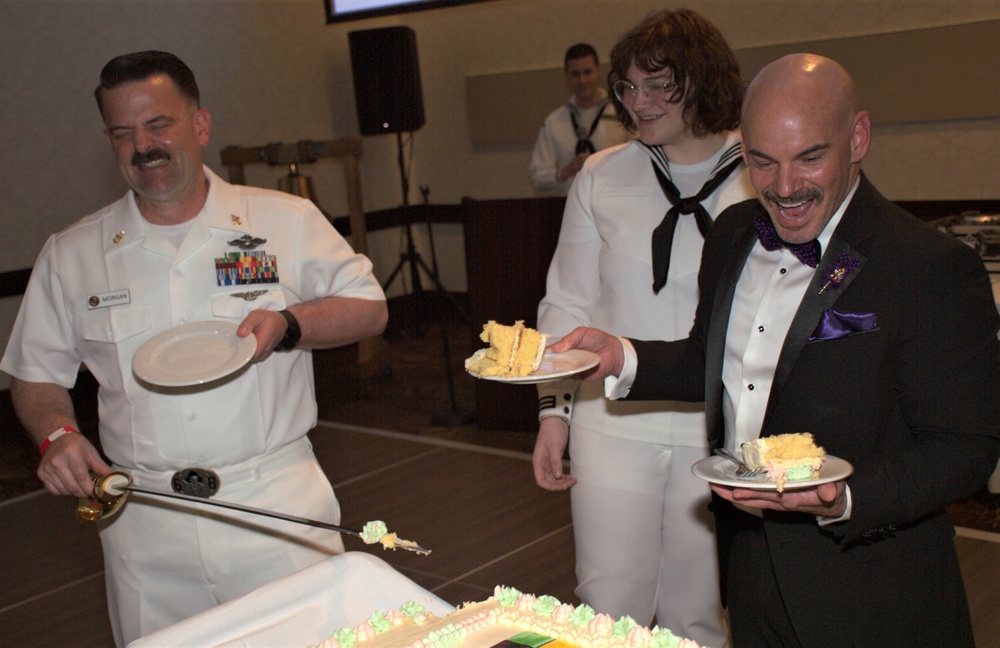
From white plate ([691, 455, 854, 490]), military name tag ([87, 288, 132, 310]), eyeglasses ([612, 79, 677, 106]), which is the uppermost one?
eyeglasses ([612, 79, 677, 106])

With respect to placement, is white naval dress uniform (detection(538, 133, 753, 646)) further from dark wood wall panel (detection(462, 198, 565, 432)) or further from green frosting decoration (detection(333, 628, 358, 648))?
dark wood wall panel (detection(462, 198, 565, 432))

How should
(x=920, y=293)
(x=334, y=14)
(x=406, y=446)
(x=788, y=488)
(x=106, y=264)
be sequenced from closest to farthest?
1. (x=788, y=488)
2. (x=920, y=293)
3. (x=106, y=264)
4. (x=406, y=446)
5. (x=334, y=14)

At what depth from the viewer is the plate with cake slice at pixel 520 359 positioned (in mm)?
1810

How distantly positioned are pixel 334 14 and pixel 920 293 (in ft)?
21.4

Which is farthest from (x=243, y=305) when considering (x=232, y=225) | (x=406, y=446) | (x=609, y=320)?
(x=406, y=446)

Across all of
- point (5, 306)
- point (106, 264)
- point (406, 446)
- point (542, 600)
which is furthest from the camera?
point (5, 306)

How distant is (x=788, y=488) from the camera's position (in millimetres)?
1457

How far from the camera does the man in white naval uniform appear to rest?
7.29ft

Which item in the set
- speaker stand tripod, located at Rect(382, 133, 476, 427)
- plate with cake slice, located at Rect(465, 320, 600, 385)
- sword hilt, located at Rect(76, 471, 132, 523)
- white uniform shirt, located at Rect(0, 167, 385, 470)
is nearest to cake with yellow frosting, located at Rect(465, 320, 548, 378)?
plate with cake slice, located at Rect(465, 320, 600, 385)

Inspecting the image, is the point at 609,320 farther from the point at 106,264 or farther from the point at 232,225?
the point at 106,264

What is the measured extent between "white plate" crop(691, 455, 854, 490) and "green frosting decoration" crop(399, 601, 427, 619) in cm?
55

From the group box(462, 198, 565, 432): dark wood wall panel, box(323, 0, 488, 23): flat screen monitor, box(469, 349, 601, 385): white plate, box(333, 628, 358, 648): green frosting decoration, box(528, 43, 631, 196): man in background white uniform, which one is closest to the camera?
box(333, 628, 358, 648): green frosting decoration

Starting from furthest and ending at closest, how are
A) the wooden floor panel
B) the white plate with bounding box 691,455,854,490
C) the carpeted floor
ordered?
the carpeted floor → the wooden floor panel → the white plate with bounding box 691,455,854,490

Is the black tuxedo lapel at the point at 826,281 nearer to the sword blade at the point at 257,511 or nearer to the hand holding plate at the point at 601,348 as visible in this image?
the hand holding plate at the point at 601,348
